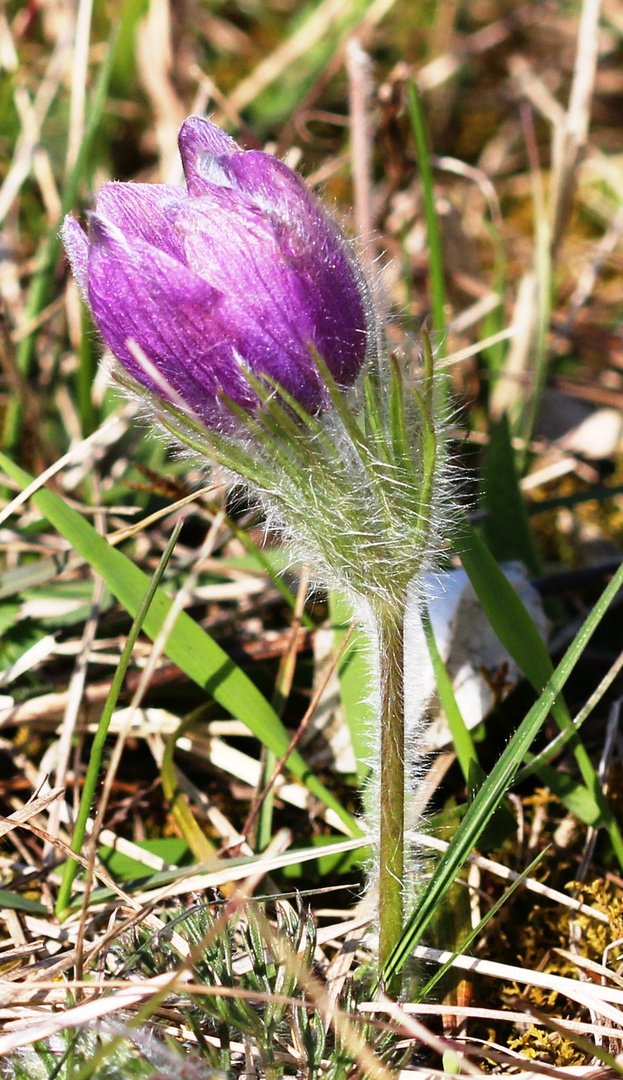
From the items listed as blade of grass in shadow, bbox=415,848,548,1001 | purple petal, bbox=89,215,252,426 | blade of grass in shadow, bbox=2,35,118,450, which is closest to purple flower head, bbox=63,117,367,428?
purple petal, bbox=89,215,252,426

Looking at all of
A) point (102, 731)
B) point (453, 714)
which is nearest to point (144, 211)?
point (102, 731)

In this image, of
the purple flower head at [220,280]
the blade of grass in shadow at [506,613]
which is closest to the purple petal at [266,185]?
the purple flower head at [220,280]

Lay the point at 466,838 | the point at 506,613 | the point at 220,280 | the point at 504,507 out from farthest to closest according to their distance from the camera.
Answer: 1. the point at 504,507
2. the point at 506,613
3. the point at 466,838
4. the point at 220,280

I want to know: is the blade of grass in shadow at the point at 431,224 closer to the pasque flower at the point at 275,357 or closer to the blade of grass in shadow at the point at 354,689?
the blade of grass in shadow at the point at 354,689

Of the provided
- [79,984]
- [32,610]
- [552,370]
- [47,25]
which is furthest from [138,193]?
[47,25]

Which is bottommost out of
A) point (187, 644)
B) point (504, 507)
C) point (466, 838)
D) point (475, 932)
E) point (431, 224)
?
point (475, 932)

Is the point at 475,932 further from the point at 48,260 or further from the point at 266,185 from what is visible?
the point at 48,260

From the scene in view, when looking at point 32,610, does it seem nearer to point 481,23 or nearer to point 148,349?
point 148,349

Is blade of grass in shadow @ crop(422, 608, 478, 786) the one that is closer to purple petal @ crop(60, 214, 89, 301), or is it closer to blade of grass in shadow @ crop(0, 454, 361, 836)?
blade of grass in shadow @ crop(0, 454, 361, 836)
